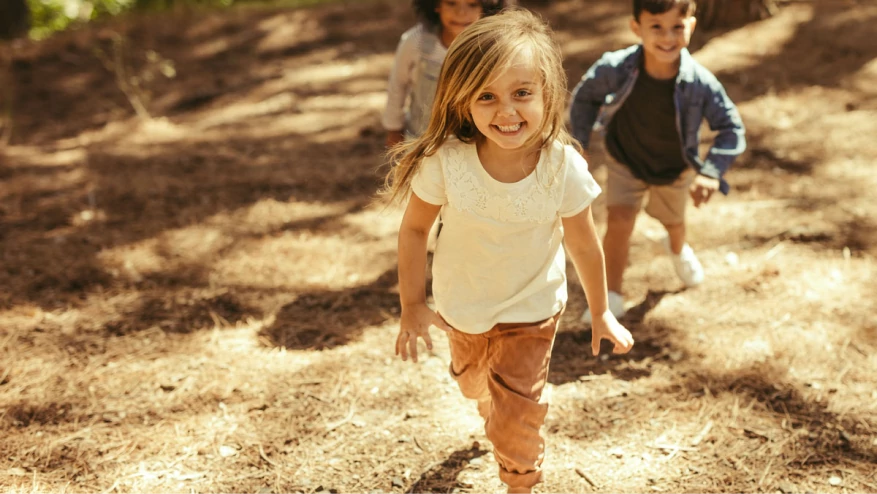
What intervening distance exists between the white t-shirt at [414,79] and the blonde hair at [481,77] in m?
1.38

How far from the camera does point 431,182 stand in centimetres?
233

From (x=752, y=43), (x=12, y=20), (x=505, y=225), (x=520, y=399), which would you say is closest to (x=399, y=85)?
(x=505, y=225)

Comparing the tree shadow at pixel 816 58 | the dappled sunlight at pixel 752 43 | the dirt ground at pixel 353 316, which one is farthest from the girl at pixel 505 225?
the dappled sunlight at pixel 752 43

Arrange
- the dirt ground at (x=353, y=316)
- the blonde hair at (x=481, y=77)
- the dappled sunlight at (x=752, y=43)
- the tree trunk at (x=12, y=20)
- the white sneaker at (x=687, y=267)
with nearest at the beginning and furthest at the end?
the blonde hair at (x=481, y=77) < the dirt ground at (x=353, y=316) < the white sneaker at (x=687, y=267) < the dappled sunlight at (x=752, y=43) < the tree trunk at (x=12, y=20)

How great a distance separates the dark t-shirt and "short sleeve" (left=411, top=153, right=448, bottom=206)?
151 cm

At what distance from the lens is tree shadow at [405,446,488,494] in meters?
2.82

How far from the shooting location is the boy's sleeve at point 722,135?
133 inches

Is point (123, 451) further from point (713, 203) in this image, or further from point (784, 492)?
point (713, 203)

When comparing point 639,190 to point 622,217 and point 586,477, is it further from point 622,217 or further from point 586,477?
point 586,477

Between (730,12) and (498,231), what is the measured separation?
5.27 m

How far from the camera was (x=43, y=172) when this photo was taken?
19.2 ft

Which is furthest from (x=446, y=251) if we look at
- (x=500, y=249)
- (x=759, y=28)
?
(x=759, y=28)

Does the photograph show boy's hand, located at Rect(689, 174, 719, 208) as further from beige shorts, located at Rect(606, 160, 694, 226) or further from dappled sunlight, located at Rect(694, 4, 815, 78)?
dappled sunlight, located at Rect(694, 4, 815, 78)

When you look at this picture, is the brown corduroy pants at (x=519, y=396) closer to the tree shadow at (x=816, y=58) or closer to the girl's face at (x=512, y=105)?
the girl's face at (x=512, y=105)
